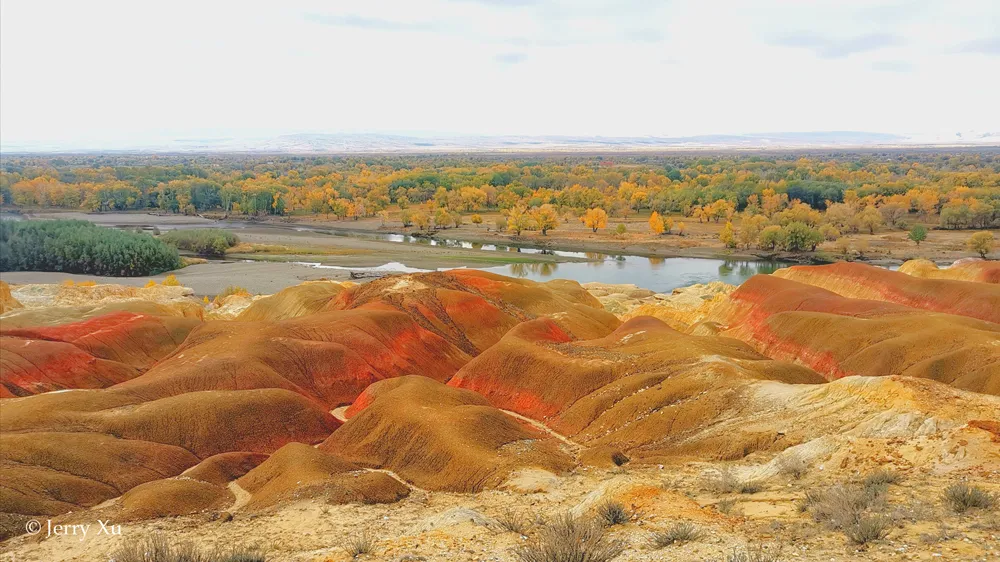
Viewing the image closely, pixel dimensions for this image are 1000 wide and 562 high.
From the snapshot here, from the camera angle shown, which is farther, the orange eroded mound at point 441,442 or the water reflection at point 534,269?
the water reflection at point 534,269

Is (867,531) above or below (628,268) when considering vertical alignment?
above

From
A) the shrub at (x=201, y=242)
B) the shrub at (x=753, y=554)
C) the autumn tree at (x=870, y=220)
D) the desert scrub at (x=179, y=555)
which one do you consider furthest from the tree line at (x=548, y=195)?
the shrub at (x=753, y=554)

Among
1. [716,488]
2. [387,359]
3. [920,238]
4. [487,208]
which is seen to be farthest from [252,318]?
[487,208]

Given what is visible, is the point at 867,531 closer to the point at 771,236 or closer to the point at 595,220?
the point at 771,236

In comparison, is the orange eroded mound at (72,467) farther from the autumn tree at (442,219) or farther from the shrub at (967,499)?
the autumn tree at (442,219)

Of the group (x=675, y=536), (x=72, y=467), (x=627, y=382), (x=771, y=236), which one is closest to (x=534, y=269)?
(x=771, y=236)

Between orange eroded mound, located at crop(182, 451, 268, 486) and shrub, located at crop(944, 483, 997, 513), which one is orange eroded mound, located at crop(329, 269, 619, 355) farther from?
shrub, located at crop(944, 483, 997, 513)
